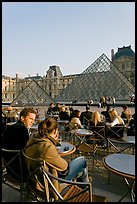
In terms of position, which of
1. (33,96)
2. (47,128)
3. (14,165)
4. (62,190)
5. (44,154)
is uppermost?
(33,96)

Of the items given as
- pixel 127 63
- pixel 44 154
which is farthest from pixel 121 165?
pixel 127 63

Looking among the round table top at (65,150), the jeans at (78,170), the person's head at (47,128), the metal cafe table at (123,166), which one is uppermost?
the person's head at (47,128)

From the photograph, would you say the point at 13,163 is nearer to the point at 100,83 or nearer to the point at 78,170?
the point at 78,170

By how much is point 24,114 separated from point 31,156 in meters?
→ 1.46

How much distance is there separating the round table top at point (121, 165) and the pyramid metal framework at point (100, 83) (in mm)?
28498

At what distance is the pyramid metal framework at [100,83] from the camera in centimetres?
3098

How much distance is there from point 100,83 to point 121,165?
101 feet

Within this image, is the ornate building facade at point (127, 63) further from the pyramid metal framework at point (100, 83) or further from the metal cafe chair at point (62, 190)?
the metal cafe chair at point (62, 190)

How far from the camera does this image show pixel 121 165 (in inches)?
94.7

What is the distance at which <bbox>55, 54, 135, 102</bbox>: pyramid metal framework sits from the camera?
31.0 meters

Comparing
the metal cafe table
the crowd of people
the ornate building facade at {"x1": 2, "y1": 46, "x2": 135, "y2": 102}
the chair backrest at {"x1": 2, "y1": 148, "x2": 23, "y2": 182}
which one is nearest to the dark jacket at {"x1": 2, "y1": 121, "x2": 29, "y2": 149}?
the crowd of people

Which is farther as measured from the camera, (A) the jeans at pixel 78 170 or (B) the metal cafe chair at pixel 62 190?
(A) the jeans at pixel 78 170

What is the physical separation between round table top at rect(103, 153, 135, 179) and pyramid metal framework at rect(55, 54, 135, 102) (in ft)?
93.5

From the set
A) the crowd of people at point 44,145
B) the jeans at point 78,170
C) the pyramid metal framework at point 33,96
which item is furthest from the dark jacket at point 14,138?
the pyramid metal framework at point 33,96
